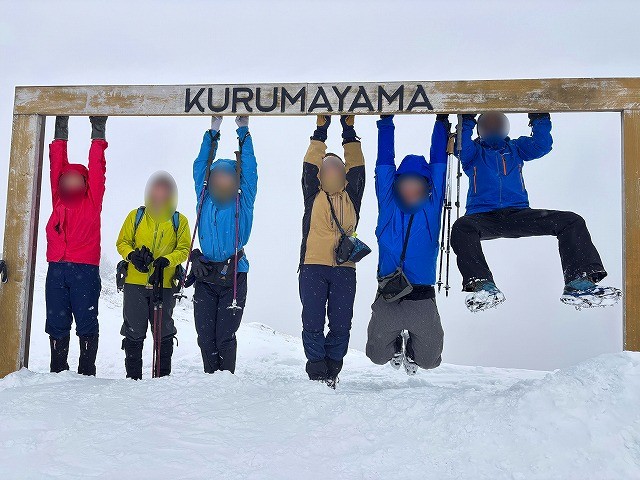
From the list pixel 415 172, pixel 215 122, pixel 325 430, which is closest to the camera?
pixel 325 430

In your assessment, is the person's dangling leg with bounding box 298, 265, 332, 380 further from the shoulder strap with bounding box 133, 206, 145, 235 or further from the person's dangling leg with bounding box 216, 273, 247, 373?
the shoulder strap with bounding box 133, 206, 145, 235

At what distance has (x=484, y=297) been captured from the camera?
4500mm

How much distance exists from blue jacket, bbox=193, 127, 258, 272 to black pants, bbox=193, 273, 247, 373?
276 millimetres

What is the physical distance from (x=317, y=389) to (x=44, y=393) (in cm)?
195

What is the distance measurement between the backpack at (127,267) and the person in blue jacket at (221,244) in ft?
1.03

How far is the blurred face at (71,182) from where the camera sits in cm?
547

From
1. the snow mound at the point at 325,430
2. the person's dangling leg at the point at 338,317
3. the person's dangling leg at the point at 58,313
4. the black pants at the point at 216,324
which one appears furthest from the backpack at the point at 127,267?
the person's dangling leg at the point at 338,317

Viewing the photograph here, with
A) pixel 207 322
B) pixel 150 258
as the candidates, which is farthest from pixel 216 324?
pixel 150 258

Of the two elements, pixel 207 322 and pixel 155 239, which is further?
pixel 155 239

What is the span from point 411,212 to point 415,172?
1.21 ft

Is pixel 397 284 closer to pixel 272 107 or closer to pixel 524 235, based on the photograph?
pixel 524 235

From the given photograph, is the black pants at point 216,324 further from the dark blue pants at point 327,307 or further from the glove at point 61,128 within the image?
the glove at point 61,128

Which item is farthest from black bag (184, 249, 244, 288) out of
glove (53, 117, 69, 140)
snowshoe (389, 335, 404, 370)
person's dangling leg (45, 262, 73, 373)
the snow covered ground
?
glove (53, 117, 69, 140)

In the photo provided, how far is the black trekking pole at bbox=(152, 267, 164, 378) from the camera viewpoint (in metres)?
5.30
